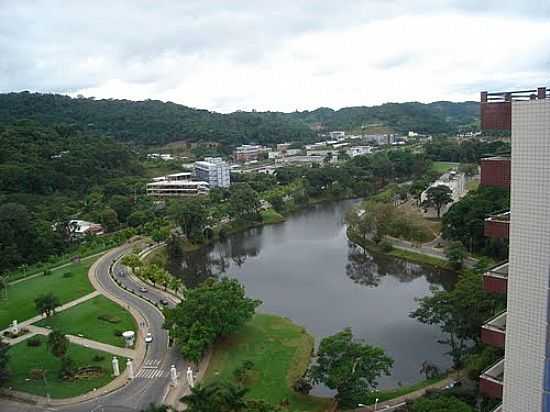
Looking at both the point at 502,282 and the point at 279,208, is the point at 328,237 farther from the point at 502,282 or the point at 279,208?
the point at 502,282

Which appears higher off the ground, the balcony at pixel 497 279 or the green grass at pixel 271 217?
the balcony at pixel 497 279

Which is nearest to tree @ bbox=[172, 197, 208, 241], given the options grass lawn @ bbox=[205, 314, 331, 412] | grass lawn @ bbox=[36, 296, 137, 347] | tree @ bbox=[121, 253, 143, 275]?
tree @ bbox=[121, 253, 143, 275]

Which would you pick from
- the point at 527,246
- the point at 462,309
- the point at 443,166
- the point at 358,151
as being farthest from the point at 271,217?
the point at 358,151

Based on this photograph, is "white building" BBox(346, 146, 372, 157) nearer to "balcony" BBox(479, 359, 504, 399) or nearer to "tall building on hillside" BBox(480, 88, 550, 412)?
"balcony" BBox(479, 359, 504, 399)

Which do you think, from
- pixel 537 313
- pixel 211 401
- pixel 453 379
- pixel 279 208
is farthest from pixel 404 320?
pixel 279 208

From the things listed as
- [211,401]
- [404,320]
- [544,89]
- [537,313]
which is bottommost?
[404,320]

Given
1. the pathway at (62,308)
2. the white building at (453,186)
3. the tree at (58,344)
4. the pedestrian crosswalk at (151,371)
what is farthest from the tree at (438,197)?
the tree at (58,344)

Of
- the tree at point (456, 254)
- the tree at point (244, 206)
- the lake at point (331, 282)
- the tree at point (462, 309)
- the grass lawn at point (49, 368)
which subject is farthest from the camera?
the tree at point (244, 206)

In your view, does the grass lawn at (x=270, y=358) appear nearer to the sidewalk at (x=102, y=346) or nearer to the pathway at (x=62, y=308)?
the sidewalk at (x=102, y=346)
